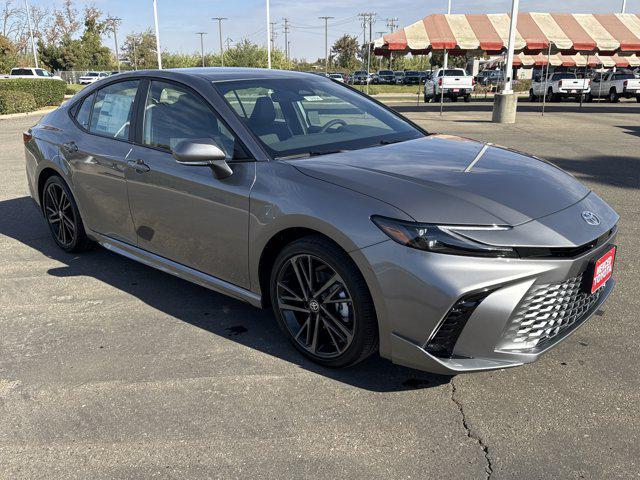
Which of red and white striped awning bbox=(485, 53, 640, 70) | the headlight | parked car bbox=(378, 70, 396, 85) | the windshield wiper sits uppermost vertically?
red and white striped awning bbox=(485, 53, 640, 70)

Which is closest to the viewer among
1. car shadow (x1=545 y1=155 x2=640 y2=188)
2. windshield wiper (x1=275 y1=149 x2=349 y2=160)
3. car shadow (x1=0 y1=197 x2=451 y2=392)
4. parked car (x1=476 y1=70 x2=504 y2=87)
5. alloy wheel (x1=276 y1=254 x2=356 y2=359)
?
alloy wheel (x1=276 y1=254 x2=356 y2=359)

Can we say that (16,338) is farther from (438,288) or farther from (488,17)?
(488,17)

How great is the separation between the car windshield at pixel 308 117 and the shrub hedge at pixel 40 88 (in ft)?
86.0

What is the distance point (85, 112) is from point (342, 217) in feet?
Result: 9.71

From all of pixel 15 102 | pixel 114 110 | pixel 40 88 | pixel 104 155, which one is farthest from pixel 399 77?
pixel 104 155

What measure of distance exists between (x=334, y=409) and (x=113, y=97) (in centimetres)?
300

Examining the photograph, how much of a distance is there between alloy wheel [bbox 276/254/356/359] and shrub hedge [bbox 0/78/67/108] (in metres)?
27.2

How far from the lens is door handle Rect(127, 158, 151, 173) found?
3865mm

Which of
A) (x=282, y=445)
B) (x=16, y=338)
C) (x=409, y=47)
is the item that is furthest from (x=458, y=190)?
(x=409, y=47)

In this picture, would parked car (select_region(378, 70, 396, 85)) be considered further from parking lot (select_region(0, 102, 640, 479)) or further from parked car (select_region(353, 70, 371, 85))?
parking lot (select_region(0, 102, 640, 479))

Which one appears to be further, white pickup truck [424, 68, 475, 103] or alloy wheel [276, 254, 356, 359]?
white pickup truck [424, 68, 475, 103]

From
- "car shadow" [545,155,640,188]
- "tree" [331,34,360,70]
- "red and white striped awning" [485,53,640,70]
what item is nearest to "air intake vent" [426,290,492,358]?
"car shadow" [545,155,640,188]

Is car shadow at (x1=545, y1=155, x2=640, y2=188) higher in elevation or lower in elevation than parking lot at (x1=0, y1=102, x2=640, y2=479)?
higher

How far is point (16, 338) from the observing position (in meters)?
3.68
